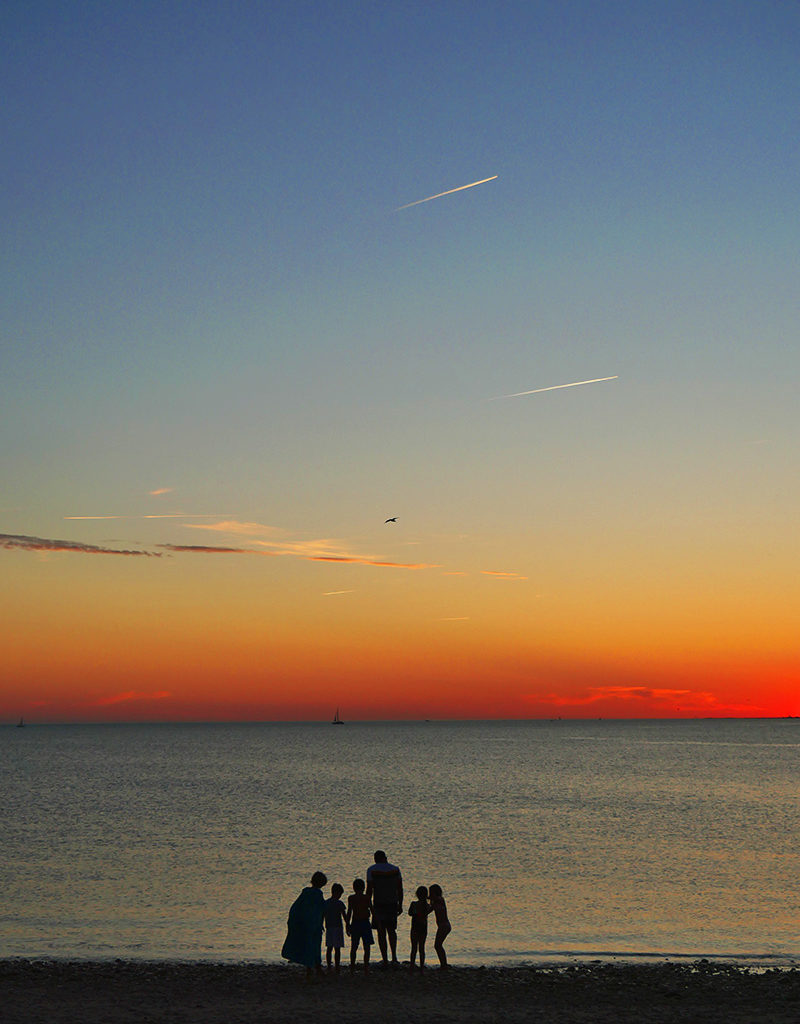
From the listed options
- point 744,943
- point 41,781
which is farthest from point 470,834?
point 41,781

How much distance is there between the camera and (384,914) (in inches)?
749

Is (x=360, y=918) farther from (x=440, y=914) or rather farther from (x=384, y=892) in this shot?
(x=440, y=914)

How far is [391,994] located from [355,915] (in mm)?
1734

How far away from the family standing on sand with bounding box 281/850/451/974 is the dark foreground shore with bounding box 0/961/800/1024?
697 millimetres

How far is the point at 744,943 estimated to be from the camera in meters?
26.1

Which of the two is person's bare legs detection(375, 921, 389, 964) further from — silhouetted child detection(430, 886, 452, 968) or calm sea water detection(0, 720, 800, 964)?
calm sea water detection(0, 720, 800, 964)

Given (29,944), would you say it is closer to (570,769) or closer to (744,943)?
(744,943)

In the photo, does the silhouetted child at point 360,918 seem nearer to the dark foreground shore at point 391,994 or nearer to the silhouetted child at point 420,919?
the dark foreground shore at point 391,994

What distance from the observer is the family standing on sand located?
18375 millimetres

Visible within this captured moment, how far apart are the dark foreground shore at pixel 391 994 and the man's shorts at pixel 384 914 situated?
120cm

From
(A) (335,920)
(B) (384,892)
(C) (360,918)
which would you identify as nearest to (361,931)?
(C) (360,918)

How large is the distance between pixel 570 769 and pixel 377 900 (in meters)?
116

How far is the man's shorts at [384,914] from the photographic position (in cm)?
1894

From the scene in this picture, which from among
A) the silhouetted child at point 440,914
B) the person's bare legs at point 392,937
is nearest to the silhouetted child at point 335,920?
the person's bare legs at point 392,937
